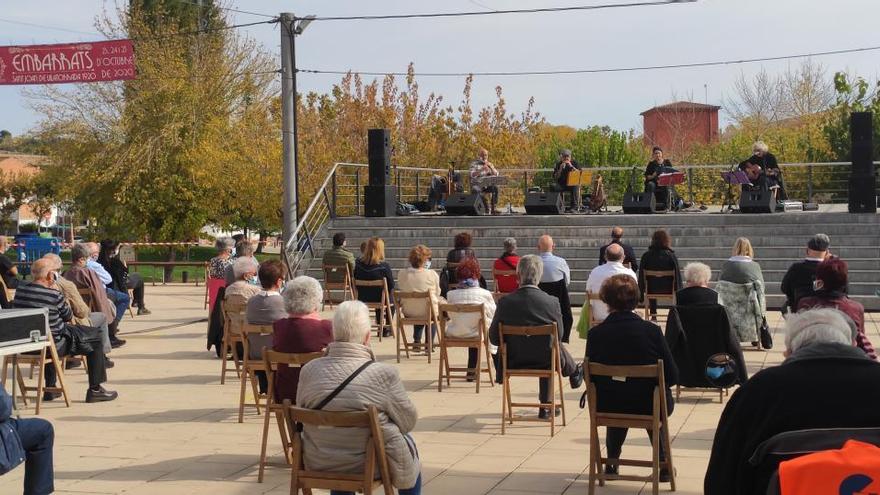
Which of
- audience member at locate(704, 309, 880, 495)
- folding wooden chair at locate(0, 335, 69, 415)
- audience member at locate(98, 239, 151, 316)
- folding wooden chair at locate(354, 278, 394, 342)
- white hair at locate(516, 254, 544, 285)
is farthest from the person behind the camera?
audience member at locate(98, 239, 151, 316)

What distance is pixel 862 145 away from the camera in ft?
64.7

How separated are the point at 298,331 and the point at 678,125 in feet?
193

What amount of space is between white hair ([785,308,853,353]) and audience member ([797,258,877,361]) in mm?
3406

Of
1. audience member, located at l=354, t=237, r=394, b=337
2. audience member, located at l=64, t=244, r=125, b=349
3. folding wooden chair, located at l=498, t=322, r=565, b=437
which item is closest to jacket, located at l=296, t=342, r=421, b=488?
folding wooden chair, located at l=498, t=322, r=565, b=437

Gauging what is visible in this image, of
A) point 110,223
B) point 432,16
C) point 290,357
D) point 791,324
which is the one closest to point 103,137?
point 110,223

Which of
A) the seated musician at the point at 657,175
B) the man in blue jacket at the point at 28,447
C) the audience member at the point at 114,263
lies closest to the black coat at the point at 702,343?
the man in blue jacket at the point at 28,447

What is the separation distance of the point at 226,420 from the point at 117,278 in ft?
23.7

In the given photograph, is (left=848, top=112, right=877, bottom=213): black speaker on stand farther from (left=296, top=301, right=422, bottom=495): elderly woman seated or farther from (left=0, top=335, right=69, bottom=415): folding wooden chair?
(left=296, top=301, right=422, bottom=495): elderly woman seated

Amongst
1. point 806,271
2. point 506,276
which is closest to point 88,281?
point 506,276

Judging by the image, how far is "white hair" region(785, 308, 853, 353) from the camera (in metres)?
4.17

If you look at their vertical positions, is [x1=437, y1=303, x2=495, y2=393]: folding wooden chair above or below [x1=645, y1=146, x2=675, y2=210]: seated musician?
below

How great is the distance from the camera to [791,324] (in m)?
4.43

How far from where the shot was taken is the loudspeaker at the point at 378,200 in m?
22.9

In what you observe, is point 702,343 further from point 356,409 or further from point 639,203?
point 639,203
